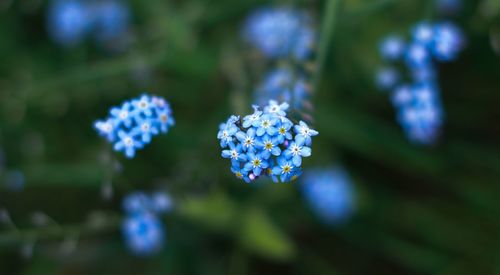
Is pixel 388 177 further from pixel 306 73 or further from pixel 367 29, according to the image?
pixel 306 73

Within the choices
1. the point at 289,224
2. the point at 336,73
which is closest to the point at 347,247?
the point at 289,224

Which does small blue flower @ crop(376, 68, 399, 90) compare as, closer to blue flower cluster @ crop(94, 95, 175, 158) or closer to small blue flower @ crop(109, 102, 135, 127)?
blue flower cluster @ crop(94, 95, 175, 158)

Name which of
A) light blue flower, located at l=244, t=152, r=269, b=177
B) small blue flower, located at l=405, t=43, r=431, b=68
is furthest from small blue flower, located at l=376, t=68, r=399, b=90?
light blue flower, located at l=244, t=152, r=269, b=177

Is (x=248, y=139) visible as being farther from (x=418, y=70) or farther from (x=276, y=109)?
(x=418, y=70)

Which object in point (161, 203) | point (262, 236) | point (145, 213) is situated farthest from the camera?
point (262, 236)

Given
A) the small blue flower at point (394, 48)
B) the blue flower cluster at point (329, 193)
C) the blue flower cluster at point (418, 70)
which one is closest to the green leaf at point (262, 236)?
the blue flower cluster at point (329, 193)

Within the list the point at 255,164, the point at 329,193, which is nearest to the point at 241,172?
the point at 255,164
